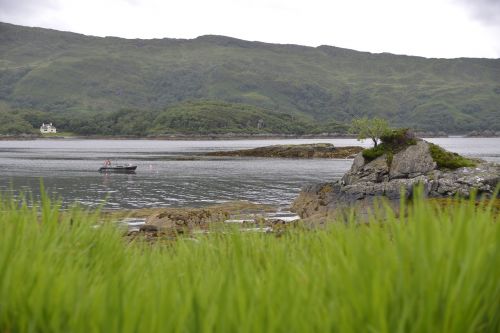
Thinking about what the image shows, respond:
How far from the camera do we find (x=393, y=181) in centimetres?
4078

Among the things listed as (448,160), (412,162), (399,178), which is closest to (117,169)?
(399,178)

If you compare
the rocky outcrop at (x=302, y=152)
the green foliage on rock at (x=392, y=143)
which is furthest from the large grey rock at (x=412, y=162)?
the rocky outcrop at (x=302, y=152)

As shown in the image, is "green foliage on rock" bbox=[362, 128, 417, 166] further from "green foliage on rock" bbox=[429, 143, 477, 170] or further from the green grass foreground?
the green grass foreground

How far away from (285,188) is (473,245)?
204 feet

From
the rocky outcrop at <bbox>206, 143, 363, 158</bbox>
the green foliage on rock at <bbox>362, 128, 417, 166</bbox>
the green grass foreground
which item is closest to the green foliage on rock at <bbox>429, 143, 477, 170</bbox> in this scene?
the green foliage on rock at <bbox>362, 128, 417, 166</bbox>

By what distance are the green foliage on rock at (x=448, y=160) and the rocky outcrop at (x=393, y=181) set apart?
36 cm

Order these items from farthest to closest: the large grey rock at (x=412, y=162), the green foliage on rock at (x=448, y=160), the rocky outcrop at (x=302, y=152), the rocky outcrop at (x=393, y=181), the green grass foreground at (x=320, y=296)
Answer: the rocky outcrop at (x=302, y=152), the large grey rock at (x=412, y=162), the green foliage on rock at (x=448, y=160), the rocky outcrop at (x=393, y=181), the green grass foreground at (x=320, y=296)

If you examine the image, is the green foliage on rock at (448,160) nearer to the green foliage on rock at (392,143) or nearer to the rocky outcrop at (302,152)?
the green foliage on rock at (392,143)

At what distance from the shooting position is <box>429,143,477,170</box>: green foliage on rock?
38.9 m

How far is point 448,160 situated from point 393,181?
4254 millimetres

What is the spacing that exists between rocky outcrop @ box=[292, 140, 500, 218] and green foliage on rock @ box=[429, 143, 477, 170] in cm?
36

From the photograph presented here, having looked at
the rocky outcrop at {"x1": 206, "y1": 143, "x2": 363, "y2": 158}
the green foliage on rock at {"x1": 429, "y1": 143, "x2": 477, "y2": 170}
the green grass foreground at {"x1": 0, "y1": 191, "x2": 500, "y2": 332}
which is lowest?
the rocky outcrop at {"x1": 206, "y1": 143, "x2": 363, "y2": 158}

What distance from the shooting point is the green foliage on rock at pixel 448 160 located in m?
38.9

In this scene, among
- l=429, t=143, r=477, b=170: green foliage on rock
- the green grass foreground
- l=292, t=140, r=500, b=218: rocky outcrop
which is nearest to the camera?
the green grass foreground
